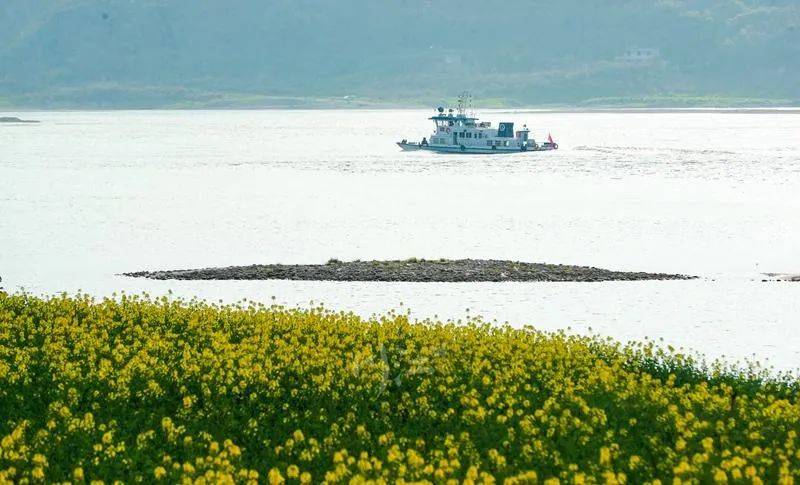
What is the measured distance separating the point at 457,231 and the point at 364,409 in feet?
194

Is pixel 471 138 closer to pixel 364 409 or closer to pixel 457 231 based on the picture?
pixel 457 231

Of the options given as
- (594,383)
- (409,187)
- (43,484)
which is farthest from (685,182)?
(43,484)

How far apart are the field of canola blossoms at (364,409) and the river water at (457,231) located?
37.8 ft

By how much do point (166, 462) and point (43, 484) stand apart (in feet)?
7.29

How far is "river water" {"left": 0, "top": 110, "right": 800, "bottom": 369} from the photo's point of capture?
50.1m

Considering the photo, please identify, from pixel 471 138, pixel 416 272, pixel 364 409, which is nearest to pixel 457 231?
pixel 416 272

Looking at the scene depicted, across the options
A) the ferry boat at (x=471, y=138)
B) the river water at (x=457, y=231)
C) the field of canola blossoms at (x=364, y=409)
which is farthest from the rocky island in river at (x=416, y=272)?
the ferry boat at (x=471, y=138)

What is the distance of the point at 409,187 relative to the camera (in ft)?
417

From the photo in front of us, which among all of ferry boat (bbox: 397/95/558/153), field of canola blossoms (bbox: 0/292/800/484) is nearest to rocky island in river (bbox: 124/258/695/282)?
field of canola blossoms (bbox: 0/292/800/484)

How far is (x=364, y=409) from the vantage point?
87.0ft

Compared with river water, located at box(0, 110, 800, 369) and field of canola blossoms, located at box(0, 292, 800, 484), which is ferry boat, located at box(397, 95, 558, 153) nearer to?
river water, located at box(0, 110, 800, 369)

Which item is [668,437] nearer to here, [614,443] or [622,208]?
[614,443]

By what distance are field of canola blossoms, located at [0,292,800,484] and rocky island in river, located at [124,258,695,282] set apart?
22.4 m

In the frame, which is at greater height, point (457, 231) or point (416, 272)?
point (457, 231)
